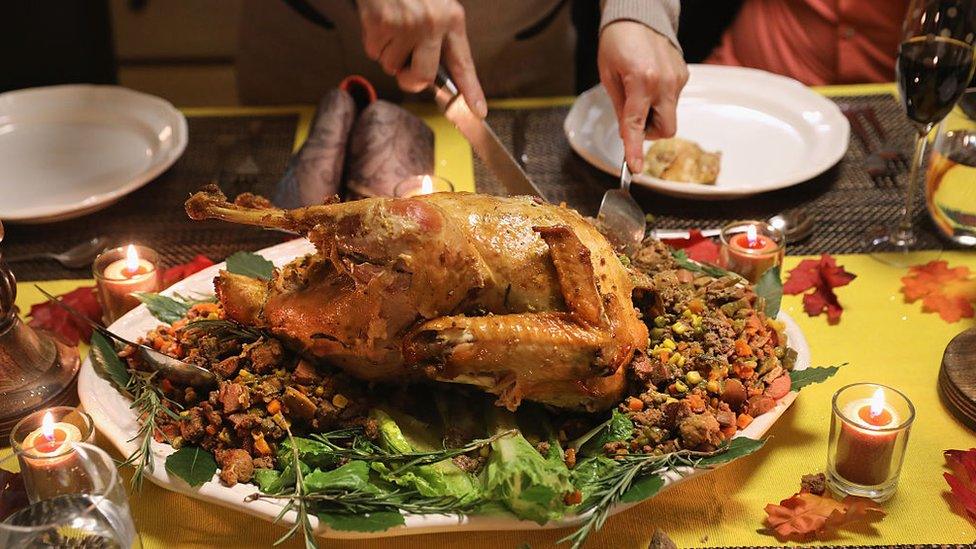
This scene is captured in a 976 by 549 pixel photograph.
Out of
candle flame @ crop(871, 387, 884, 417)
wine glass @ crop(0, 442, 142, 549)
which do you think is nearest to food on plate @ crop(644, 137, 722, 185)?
candle flame @ crop(871, 387, 884, 417)

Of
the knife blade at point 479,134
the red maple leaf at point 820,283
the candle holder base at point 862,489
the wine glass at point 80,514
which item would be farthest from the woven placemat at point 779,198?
the wine glass at point 80,514

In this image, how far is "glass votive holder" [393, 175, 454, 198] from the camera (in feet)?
7.75

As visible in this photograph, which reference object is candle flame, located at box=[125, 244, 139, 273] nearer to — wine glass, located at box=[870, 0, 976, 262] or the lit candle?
the lit candle

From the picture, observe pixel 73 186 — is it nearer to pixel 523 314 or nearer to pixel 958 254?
pixel 523 314

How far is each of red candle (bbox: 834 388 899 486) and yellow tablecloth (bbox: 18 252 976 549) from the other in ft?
0.26

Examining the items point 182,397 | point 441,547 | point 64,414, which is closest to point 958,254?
point 441,547

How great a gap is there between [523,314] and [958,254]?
4.51 feet

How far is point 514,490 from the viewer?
1.46 meters

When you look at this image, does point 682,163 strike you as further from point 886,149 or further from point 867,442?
point 867,442

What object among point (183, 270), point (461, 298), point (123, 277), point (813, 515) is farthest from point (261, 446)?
point (813, 515)

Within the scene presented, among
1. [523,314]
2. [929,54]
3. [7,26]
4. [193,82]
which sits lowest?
[193,82]

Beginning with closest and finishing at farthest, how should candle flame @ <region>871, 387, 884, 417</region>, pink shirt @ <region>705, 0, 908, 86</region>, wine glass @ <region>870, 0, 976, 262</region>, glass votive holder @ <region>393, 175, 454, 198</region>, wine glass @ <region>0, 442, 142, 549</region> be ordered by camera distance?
1. wine glass @ <region>0, 442, 142, 549</region>
2. candle flame @ <region>871, 387, 884, 417</region>
3. wine glass @ <region>870, 0, 976, 262</region>
4. glass votive holder @ <region>393, 175, 454, 198</region>
5. pink shirt @ <region>705, 0, 908, 86</region>

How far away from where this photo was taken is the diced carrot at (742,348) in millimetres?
1771

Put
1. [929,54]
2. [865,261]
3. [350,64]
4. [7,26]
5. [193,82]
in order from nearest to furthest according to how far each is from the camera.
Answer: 1. [929,54]
2. [865,261]
3. [350,64]
4. [7,26]
5. [193,82]
